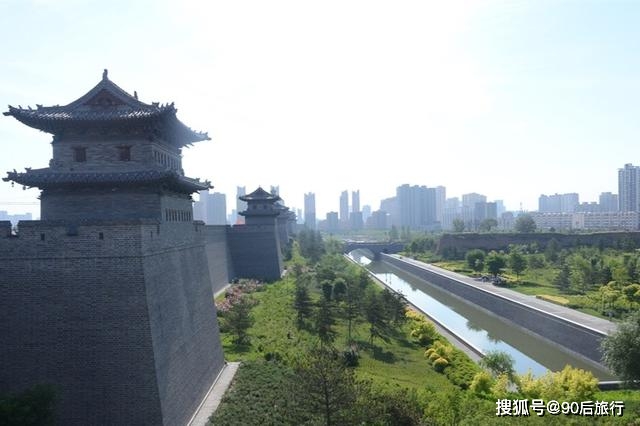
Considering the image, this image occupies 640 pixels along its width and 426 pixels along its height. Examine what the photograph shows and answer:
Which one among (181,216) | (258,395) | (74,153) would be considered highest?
(74,153)

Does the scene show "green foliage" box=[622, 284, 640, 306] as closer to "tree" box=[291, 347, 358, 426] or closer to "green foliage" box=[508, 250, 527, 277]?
"green foliage" box=[508, 250, 527, 277]

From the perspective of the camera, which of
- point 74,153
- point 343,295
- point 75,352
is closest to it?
point 75,352

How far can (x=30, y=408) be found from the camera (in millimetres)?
7777

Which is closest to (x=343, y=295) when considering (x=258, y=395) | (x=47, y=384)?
(x=258, y=395)

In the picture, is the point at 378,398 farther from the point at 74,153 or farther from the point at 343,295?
the point at 343,295

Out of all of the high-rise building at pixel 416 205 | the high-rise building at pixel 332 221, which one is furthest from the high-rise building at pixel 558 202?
the high-rise building at pixel 332 221

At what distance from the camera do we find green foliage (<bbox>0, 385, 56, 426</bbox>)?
25.0 ft

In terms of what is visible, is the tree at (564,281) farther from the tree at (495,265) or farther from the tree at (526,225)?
the tree at (526,225)

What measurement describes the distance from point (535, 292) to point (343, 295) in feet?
37.7

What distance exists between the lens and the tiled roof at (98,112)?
1084cm

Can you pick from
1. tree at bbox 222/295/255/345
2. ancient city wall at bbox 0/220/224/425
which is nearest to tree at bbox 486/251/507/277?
tree at bbox 222/295/255/345

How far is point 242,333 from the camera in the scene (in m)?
17.2

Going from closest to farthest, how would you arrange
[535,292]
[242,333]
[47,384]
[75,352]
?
[47,384]
[75,352]
[242,333]
[535,292]

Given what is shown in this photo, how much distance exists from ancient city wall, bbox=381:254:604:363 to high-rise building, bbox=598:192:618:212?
124171 mm
